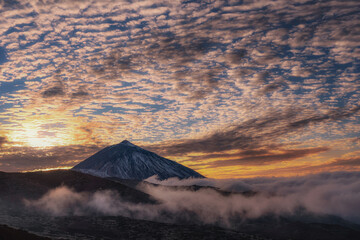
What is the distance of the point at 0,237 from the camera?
5832 inches

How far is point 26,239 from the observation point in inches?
6570

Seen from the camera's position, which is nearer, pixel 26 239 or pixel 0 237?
pixel 0 237

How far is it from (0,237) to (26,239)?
21013mm
